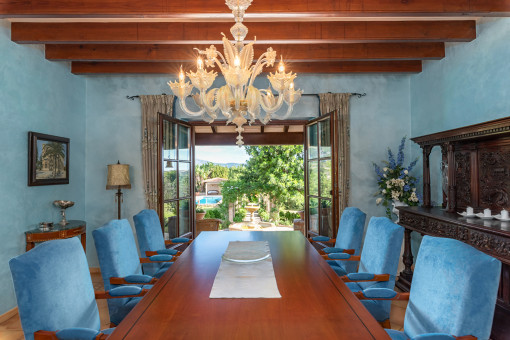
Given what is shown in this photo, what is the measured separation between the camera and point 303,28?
3.04 m

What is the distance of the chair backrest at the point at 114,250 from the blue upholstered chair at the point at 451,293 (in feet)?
4.96

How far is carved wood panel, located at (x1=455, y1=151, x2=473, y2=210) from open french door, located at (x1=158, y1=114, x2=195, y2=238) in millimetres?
3235

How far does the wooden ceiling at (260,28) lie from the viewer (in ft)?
8.00

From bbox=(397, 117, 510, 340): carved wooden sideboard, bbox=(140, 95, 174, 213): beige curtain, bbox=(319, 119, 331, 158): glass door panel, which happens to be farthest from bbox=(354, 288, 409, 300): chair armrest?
bbox=(140, 95, 174, 213): beige curtain

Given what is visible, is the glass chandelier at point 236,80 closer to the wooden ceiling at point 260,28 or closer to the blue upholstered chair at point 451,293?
the wooden ceiling at point 260,28

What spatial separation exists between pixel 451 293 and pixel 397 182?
107 inches

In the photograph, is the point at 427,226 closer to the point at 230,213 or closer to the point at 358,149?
the point at 358,149

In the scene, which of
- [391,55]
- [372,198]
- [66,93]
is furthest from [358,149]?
[66,93]

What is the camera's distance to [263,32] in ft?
9.96

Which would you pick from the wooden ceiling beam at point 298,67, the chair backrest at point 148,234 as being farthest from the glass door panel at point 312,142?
the chair backrest at point 148,234

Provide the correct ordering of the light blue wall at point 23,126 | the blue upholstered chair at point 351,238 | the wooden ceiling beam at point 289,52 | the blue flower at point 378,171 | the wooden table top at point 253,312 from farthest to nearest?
the blue flower at point 378,171 → the wooden ceiling beam at point 289,52 → the light blue wall at point 23,126 → the blue upholstered chair at point 351,238 → the wooden table top at point 253,312

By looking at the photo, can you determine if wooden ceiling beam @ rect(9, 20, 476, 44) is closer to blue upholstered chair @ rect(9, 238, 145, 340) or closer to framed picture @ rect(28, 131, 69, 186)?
framed picture @ rect(28, 131, 69, 186)

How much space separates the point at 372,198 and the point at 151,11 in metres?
3.46

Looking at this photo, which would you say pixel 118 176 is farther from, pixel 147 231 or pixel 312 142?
pixel 312 142
